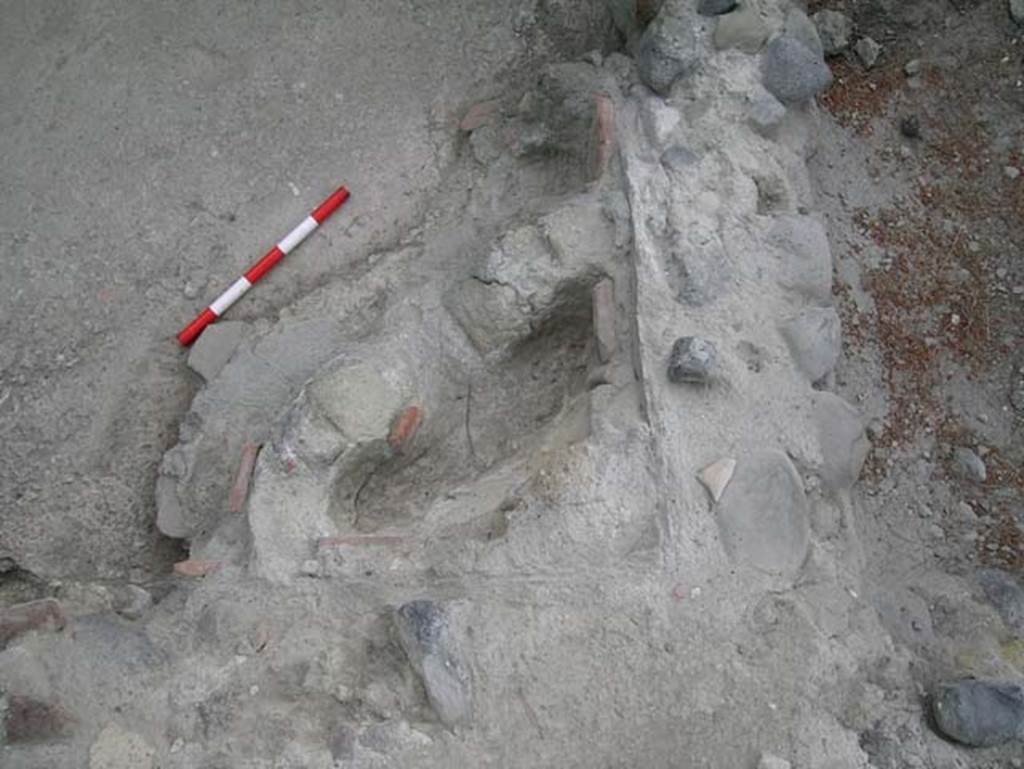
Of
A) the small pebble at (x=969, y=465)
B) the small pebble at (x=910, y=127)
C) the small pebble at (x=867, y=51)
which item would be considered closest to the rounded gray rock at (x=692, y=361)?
the small pebble at (x=969, y=465)

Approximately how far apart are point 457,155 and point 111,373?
1212mm

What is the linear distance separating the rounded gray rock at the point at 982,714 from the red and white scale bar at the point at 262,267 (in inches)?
86.9

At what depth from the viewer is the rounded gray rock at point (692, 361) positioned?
2.63 metres

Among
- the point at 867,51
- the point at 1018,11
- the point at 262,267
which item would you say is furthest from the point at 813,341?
the point at 262,267

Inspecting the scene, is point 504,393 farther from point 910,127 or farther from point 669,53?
point 910,127

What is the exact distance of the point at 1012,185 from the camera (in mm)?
3385

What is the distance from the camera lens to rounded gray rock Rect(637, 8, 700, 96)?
10.5ft

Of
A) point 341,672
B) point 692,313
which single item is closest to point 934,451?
point 692,313

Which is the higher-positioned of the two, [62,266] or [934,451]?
[62,266]

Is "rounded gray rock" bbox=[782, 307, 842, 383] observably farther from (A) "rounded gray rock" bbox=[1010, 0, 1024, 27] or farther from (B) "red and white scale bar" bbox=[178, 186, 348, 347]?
(B) "red and white scale bar" bbox=[178, 186, 348, 347]

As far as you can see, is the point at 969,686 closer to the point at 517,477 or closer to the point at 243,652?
the point at 517,477

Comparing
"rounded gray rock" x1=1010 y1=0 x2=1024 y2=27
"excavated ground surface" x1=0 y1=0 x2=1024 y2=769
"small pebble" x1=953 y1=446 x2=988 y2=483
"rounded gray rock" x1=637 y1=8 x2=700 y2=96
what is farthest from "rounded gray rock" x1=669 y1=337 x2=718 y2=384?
"rounded gray rock" x1=1010 y1=0 x2=1024 y2=27

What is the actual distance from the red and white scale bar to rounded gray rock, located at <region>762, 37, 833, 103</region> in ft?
4.28

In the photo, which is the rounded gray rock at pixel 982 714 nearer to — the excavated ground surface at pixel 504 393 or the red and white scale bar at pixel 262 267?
the excavated ground surface at pixel 504 393
